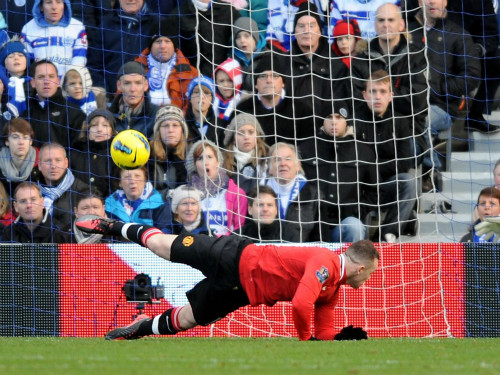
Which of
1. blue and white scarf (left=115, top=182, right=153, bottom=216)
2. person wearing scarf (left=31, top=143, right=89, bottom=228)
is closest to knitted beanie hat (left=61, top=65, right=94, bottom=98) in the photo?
person wearing scarf (left=31, top=143, right=89, bottom=228)

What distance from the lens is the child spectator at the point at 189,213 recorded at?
41.4 ft

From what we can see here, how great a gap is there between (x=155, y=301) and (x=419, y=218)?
11.5 feet

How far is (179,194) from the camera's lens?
12.8 meters

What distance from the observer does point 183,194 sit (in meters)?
12.8

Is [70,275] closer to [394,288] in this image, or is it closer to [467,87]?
[394,288]

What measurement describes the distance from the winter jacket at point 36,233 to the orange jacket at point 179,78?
2.23 m

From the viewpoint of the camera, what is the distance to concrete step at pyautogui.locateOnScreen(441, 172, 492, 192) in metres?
13.6

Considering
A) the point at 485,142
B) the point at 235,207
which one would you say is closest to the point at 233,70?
the point at 235,207

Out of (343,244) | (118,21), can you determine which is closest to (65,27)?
(118,21)

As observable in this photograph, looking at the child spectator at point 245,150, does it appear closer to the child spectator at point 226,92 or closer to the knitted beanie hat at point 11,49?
the child spectator at point 226,92

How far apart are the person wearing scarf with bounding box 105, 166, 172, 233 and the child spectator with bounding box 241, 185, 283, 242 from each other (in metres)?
1.03

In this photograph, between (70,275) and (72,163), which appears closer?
(70,275)

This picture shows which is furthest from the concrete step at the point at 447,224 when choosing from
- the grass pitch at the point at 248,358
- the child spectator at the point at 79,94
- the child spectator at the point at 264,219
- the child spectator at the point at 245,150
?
the child spectator at the point at 79,94

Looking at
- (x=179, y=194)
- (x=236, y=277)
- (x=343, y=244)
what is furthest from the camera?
(x=179, y=194)
